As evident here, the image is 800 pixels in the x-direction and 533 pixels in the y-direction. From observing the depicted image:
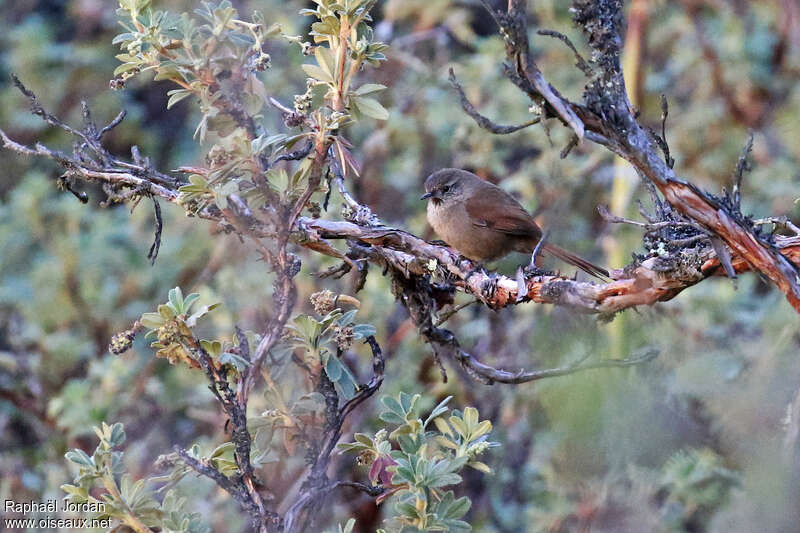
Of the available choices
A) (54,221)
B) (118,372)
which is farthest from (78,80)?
(118,372)

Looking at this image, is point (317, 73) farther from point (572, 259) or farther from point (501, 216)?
point (501, 216)

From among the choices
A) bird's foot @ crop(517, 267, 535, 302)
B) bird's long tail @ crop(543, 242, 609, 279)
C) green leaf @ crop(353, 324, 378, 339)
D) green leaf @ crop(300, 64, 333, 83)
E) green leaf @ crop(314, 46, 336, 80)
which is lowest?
bird's foot @ crop(517, 267, 535, 302)

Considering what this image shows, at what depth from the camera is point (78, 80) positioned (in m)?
7.73

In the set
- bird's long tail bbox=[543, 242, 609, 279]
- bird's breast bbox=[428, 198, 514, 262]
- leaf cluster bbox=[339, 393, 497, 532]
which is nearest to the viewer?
leaf cluster bbox=[339, 393, 497, 532]

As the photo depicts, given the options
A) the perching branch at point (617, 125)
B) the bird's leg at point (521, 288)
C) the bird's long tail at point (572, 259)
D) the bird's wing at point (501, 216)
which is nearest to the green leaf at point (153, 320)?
the bird's leg at point (521, 288)

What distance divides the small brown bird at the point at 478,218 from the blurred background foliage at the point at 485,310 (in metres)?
0.23

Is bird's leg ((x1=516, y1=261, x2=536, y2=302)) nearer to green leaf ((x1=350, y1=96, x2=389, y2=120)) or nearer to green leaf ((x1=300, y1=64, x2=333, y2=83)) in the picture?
green leaf ((x1=350, y1=96, x2=389, y2=120))

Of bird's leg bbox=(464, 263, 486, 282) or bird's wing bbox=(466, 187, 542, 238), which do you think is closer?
bird's leg bbox=(464, 263, 486, 282)

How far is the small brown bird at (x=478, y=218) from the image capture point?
4668 millimetres

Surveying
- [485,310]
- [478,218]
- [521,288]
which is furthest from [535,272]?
[485,310]

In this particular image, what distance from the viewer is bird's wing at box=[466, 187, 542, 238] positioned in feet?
15.8

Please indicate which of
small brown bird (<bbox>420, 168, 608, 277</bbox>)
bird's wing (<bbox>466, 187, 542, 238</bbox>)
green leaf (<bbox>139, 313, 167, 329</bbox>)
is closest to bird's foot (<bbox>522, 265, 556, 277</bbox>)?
green leaf (<bbox>139, 313, 167, 329</bbox>)

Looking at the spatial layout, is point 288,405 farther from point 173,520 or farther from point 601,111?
Result: point 601,111

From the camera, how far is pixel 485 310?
6055 mm
